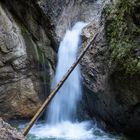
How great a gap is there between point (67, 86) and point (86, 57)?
1.48 metres

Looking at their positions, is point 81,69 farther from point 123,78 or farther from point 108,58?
point 123,78

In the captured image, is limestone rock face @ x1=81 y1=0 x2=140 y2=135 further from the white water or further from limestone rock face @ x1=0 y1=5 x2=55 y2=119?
limestone rock face @ x1=0 y1=5 x2=55 y2=119

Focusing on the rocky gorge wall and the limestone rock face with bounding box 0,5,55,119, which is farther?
the limestone rock face with bounding box 0,5,55,119

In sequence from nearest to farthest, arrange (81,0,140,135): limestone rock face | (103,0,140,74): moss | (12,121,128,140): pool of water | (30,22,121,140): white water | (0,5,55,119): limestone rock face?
(103,0,140,74): moss
(81,0,140,135): limestone rock face
(12,121,128,140): pool of water
(30,22,121,140): white water
(0,5,55,119): limestone rock face

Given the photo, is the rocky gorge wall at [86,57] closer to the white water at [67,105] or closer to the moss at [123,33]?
the moss at [123,33]

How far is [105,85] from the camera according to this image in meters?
6.76

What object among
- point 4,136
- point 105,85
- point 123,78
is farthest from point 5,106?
point 4,136

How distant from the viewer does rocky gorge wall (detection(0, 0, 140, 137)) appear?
6.10 m

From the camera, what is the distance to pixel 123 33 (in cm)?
617

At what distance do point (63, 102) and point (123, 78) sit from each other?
296cm

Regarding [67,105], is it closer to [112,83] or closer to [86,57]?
[86,57]

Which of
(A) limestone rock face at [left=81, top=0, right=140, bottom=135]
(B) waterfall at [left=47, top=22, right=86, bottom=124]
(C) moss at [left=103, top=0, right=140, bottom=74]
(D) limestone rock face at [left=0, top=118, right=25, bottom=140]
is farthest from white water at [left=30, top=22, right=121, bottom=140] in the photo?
(D) limestone rock face at [left=0, top=118, right=25, bottom=140]

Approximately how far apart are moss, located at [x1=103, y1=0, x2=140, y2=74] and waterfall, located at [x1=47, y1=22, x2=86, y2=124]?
2.04 meters

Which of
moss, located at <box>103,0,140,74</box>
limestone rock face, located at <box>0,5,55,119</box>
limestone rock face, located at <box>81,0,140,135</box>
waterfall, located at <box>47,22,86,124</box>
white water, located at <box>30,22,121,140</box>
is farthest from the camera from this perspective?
limestone rock face, located at <box>0,5,55,119</box>
